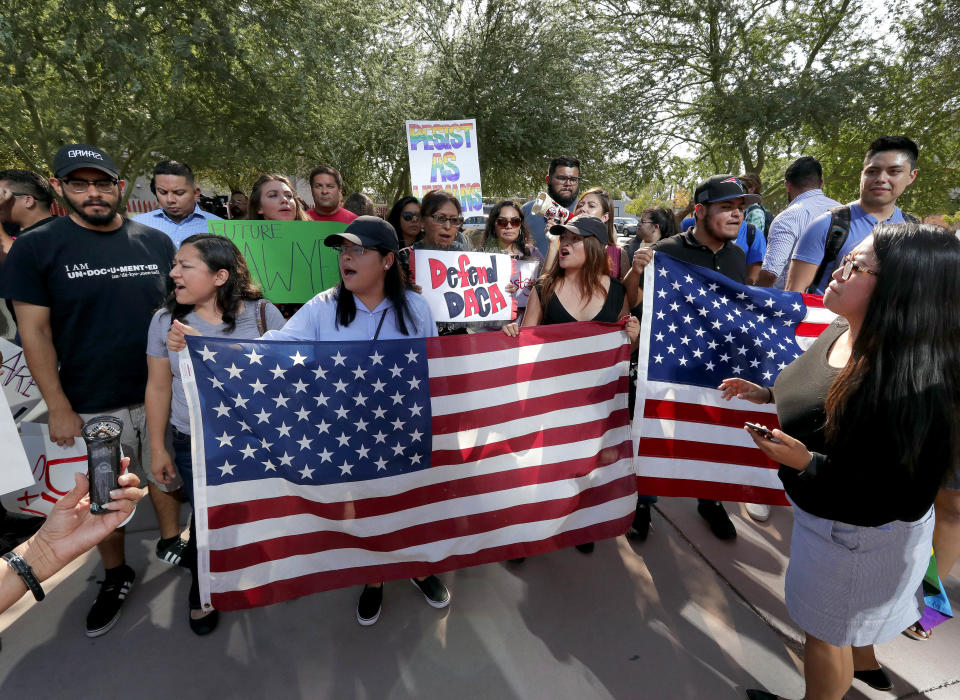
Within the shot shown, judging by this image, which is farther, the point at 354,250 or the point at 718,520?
the point at 718,520

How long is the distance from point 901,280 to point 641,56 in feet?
49.0

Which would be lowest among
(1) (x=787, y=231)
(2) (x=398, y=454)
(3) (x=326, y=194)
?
(2) (x=398, y=454)

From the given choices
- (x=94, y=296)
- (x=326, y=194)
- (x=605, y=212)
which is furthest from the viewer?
(x=326, y=194)

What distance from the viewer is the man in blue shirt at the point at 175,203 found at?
4059 millimetres

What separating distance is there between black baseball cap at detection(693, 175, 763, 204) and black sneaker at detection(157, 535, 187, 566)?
3874 millimetres

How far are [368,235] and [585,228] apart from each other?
1271 mm

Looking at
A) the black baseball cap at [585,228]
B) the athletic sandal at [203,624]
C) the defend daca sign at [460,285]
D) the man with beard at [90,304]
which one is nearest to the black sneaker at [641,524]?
the defend daca sign at [460,285]

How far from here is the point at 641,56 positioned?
13.8m

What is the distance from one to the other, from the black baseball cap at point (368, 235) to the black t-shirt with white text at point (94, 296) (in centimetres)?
113

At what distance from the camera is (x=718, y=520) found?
11.1ft

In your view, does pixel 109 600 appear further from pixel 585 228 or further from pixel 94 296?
pixel 585 228

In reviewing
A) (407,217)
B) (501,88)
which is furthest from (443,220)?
(501,88)

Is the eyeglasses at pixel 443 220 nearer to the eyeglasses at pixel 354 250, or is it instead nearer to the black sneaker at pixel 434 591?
the eyeglasses at pixel 354 250

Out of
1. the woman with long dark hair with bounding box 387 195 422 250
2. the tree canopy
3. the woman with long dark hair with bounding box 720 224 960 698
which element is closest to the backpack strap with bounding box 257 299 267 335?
the woman with long dark hair with bounding box 387 195 422 250
